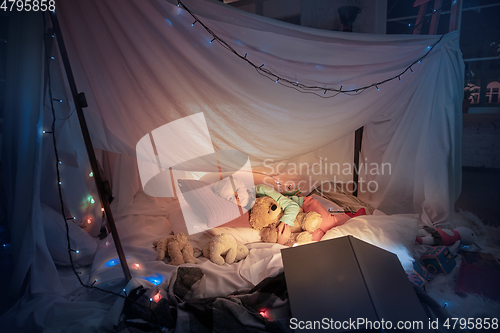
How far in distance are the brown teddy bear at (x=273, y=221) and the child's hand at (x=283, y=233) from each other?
2 centimetres

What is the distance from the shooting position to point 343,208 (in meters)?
2.48

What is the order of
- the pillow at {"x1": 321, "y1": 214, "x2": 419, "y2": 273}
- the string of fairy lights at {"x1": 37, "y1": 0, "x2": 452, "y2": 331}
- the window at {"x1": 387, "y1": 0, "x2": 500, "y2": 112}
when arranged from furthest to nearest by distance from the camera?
the window at {"x1": 387, "y1": 0, "x2": 500, "y2": 112} → the pillow at {"x1": 321, "y1": 214, "x2": 419, "y2": 273} → the string of fairy lights at {"x1": 37, "y1": 0, "x2": 452, "y2": 331}

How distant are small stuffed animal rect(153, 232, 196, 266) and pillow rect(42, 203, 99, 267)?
450 mm

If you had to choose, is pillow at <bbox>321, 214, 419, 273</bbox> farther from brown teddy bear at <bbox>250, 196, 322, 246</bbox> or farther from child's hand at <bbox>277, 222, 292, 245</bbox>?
child's hand at <bbox>277, 222, 292, 245</bbox>

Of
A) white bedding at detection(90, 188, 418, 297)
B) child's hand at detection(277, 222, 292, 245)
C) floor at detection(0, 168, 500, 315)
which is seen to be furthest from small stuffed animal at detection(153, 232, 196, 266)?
floor at detection(0, 168, 500, 315)

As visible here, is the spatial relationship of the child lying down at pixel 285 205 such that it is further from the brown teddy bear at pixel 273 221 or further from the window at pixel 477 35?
the window at pixel 477 35

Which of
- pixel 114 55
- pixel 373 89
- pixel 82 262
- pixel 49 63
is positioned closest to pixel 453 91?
pixel 373 89

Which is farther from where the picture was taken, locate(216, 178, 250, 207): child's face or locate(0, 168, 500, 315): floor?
locate(216, 178, 250, 207): child's face

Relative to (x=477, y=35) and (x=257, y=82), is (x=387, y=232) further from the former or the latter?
(x=477, y=35)

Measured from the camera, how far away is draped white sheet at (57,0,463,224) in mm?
1572

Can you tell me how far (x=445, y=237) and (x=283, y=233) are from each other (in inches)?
44.5

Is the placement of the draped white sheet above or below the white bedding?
above

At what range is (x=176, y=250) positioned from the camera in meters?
1.88

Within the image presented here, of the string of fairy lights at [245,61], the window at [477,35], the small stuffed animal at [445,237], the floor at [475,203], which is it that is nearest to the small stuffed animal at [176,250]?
the string of fairy lights at [245,61]
